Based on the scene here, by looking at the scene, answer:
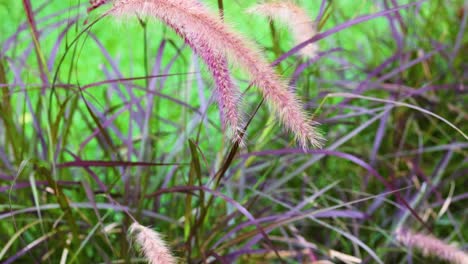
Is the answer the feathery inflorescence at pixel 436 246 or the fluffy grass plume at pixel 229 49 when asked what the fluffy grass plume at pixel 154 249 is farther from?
the feathery inflorescence at pixel 436 246

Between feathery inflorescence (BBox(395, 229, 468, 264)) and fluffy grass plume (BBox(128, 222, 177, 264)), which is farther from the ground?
fluffy grass plume (BBox(128, 222, 177, 264))

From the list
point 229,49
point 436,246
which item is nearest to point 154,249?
point 229,49

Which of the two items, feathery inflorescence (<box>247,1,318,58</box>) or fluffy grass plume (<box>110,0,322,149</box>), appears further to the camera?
feathery inflorescence (<box>247,1,318,58</box>)

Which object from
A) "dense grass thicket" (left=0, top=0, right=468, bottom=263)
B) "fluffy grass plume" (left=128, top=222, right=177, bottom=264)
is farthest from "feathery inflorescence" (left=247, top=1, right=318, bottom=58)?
"fluffy grass plume" (left=128, top=222, right=177, bottom=264)

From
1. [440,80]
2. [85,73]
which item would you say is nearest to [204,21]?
[440,80]

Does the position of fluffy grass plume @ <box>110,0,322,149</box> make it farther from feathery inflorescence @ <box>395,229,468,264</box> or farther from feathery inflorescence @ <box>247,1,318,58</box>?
feathery inflorescence @ <box>395,229,468,264</box>

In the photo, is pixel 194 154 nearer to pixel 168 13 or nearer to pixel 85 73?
pixel 168 13

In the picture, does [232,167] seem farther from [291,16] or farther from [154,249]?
[154,249]
